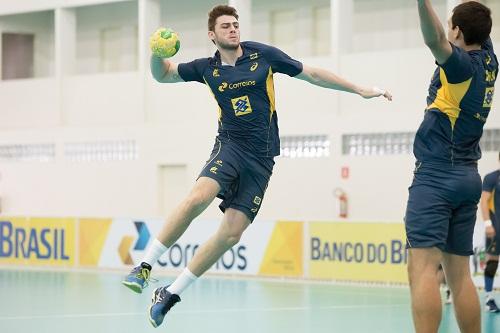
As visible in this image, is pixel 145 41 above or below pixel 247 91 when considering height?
above

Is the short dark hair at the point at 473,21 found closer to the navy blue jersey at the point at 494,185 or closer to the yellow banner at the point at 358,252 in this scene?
the navy blue jersey at the point at 494,185

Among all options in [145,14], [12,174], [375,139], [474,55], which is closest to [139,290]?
[474,55]

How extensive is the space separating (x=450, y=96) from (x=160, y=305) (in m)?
2.95

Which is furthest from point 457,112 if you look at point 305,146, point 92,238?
point 305,146

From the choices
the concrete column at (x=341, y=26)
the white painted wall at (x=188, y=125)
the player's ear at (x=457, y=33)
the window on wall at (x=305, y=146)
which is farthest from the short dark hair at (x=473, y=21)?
the window on wall at (x=305, y=146)

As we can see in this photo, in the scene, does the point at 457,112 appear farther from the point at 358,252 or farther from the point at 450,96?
the point at 358,252

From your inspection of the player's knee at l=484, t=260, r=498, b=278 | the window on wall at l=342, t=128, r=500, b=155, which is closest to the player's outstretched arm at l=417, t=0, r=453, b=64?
the player's knee at l=484, t=260, r=498, b=278

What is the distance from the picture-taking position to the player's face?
8.57 metres

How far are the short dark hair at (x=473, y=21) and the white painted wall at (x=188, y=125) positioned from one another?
14.0m

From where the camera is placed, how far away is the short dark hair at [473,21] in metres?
6.54

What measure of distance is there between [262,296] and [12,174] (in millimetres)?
14704

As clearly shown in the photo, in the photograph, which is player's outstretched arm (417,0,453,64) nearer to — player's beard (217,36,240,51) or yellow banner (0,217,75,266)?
player's beard (217,36,240,51)

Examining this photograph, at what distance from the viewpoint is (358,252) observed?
17.3m

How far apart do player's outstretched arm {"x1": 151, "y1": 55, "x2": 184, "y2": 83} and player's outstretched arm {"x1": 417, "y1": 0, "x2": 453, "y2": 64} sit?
297 centimetres
